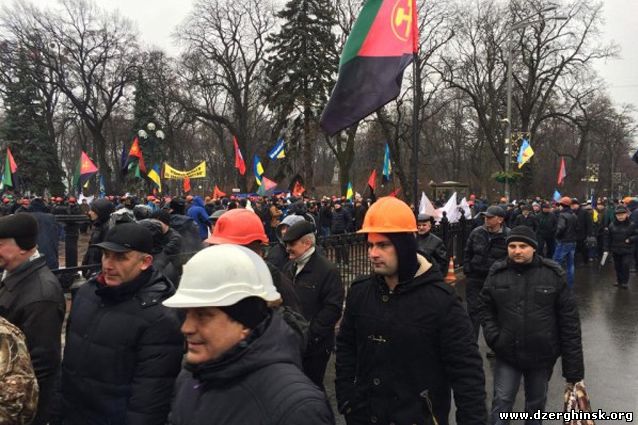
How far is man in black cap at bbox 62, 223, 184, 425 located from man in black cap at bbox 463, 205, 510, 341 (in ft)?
14.1

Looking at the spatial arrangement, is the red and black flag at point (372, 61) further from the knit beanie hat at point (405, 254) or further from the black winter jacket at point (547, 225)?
the black winter jacket at point (547, 225)

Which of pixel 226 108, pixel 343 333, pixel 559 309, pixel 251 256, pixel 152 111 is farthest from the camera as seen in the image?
pixel 226 108

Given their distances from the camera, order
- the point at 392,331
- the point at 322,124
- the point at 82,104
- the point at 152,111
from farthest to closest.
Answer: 1. the point at 152,111
2. the point at 82,104
3. the point at 322,124
4. the point at 392,331

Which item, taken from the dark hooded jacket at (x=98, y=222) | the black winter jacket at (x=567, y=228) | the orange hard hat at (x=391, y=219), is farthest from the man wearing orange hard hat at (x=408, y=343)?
the black winter jacket at (x=567, y=228)

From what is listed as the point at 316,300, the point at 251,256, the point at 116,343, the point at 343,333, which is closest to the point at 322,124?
the point at 316,300

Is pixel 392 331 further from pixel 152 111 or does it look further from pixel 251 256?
pixel 152 111

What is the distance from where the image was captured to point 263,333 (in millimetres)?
1649

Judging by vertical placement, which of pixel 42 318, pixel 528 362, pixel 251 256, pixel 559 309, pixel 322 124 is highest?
pixel 322 124

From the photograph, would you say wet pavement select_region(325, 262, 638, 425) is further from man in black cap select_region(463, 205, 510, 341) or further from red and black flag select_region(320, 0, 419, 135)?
red and black flag select_region(320, 0, 419, 135)

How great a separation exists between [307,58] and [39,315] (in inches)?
1116

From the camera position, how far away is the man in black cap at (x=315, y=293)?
408cm

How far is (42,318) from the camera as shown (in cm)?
271

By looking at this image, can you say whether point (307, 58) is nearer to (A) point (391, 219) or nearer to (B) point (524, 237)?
(B) point (524, 237)

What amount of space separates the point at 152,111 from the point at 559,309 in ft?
134
